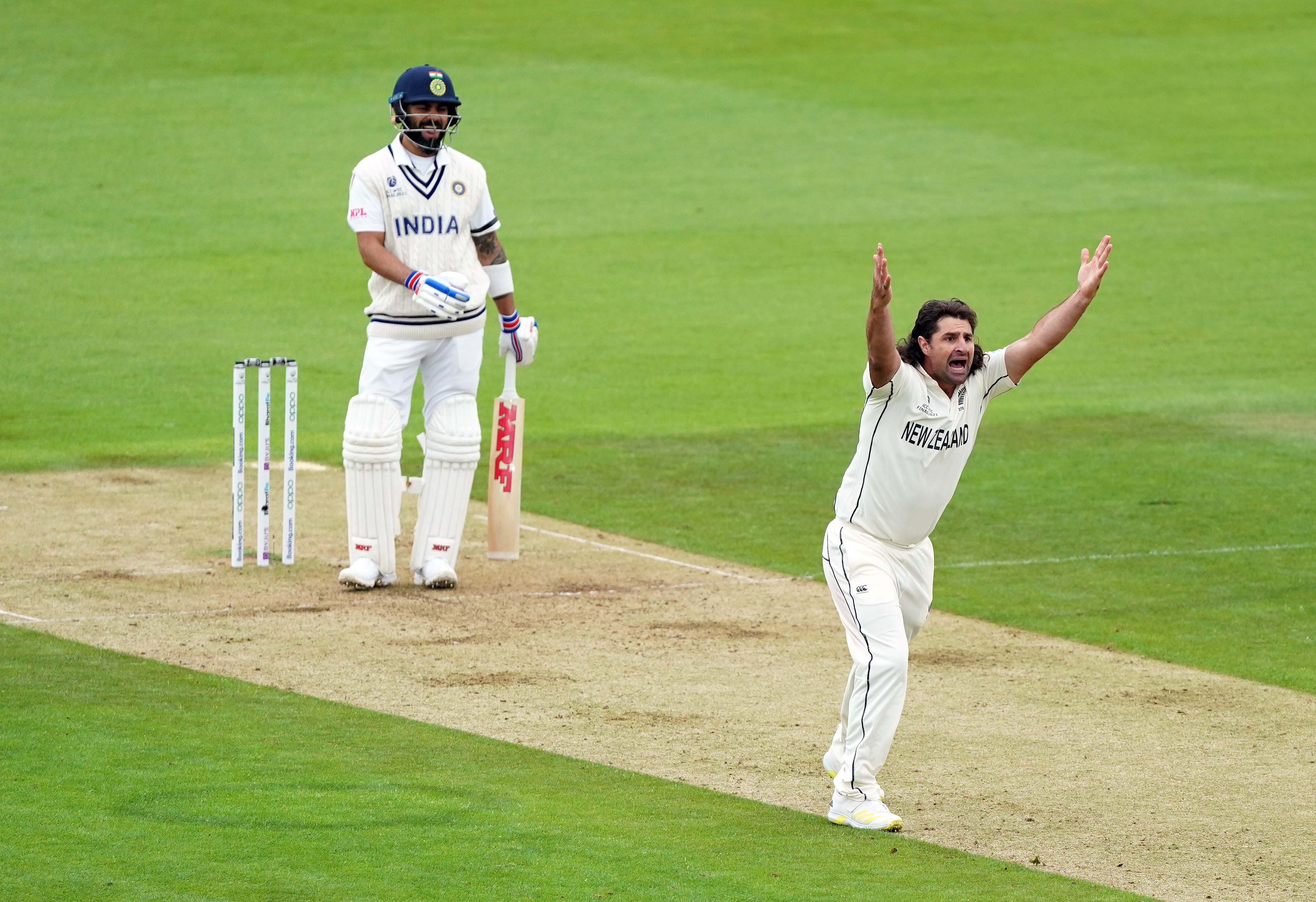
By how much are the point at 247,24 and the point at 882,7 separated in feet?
34.3

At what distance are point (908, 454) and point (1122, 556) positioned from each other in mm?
4663

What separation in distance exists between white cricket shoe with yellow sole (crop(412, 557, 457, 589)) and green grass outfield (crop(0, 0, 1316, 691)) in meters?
1.57

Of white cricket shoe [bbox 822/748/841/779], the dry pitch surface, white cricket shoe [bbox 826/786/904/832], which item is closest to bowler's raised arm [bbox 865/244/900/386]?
white cricket shoe [bbox 822/748/841/779]

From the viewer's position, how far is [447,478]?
10289 millimetres

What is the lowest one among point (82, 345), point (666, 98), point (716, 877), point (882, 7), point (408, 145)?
point (716, 877)

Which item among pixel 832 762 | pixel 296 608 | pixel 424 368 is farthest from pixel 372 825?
pixel 424 368

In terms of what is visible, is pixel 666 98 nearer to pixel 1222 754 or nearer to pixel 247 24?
pixel 247 24

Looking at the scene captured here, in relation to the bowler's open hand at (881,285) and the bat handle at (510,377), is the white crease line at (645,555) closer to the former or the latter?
the bat handle at (510,377)

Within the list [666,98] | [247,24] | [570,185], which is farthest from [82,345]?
[247,24]

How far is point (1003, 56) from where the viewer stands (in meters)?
30.9

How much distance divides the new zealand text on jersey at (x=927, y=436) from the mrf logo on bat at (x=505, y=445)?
432 centimetres

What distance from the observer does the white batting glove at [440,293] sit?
982 centimetres

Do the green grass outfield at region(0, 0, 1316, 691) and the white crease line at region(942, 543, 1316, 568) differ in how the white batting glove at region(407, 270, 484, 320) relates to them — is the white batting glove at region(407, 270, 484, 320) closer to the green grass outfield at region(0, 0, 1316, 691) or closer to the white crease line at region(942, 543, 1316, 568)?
the green grass outfield at region(0, 0, 1316, 691)

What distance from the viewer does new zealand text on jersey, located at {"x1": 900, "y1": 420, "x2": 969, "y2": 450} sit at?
662 cm
